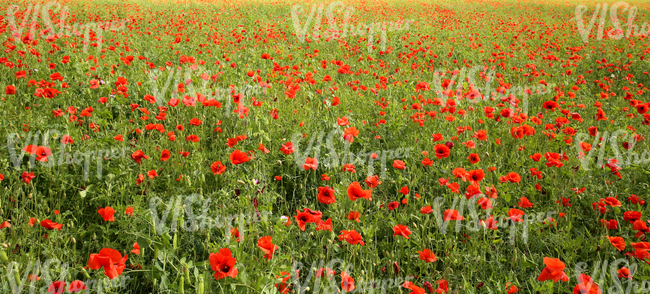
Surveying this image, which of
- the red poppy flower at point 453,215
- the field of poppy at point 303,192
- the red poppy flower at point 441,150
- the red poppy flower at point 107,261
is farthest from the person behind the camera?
the red poppy flower at point 441,150

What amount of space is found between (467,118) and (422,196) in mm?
1699

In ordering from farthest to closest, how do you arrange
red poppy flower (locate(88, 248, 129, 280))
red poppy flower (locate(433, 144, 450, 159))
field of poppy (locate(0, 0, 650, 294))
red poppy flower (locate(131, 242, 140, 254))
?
red poppy flower (locate(433, 144, 450, 159)), field of poppy (locate(0, 0, 650, 294)), red poppy flower (locate(131, 242, 140, 254)), red poppy flower (locate(88, 248, 129, 280))

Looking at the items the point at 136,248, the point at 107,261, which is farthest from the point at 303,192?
the point at 107,261

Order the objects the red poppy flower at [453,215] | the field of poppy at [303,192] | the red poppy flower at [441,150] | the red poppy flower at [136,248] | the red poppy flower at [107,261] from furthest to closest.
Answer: the red poppy flower at [441,150] → the red poppy flower at [453,215] → the field of poppy at [303,192] → the red poppy flower at [136,248] → the red poppy flower at [107,261]

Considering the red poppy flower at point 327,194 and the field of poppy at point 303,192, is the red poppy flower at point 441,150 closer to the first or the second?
the field of poppy at point 303,192

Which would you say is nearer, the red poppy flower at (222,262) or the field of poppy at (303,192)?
the red poppy flower at (222,262)

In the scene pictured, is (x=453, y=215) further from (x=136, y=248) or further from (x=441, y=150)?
(x=136, y=248)

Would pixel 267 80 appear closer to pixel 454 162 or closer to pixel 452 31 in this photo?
pixel 454 162

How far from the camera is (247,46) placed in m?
6.58

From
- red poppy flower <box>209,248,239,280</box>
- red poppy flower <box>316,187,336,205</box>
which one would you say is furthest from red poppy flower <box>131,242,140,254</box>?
red poppy flower <box>316,187,336,205</box>

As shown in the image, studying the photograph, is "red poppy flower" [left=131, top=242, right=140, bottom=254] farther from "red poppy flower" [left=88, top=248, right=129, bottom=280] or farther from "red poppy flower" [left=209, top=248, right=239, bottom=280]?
"red poppy flower" [left=209, top=248, right=239, bottom=280]

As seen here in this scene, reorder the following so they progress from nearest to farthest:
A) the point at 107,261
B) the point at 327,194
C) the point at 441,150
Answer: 1. the point at 107,261
2. the point at 327,194
3. the point at 441,150

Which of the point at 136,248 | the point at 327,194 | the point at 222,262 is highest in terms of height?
the point at 327,194

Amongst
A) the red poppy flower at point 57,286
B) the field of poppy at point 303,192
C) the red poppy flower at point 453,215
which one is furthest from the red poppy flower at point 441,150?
the red poppy flower at point 57,286
